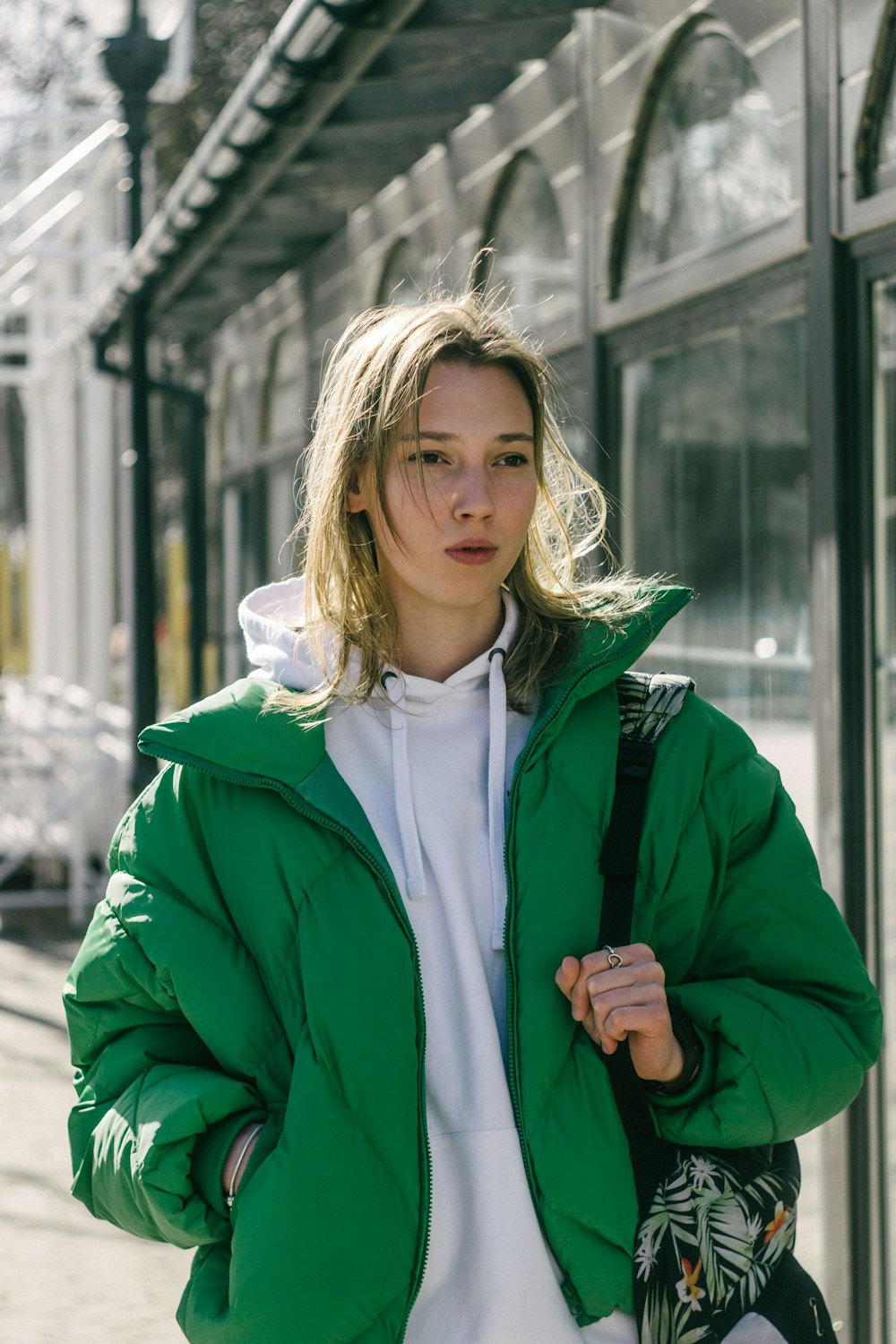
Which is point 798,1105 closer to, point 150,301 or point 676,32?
point 676,32

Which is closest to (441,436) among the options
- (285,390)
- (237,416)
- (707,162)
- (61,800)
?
(707,162)

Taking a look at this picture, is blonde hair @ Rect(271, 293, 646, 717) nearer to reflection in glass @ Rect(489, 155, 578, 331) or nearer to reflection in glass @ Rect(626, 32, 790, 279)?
reflection in glass @ Rect(626, 32, 790, 279)

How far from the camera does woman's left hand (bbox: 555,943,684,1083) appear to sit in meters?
1.76

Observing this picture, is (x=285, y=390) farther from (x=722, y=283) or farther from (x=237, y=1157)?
(x=237, y=1157)

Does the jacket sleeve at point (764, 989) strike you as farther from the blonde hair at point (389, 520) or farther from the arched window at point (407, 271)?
the arched window at point (407, 271)

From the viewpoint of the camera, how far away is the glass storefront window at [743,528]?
13.4 feet

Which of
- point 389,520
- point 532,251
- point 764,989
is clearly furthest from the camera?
point 532,251

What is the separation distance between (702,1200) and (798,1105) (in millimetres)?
146

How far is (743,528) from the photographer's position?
175 inches

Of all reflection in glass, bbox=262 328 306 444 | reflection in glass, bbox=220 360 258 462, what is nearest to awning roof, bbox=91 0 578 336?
reflection in glass, bbox=262 328 306 444

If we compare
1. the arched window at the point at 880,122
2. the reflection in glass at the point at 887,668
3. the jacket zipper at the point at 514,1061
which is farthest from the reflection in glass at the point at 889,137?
the jacket zipper at the point at 514,1061

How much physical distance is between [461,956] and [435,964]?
1.2 inches

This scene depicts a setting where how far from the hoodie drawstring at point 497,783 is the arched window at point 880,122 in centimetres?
196

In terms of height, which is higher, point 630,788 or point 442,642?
point 442,642
